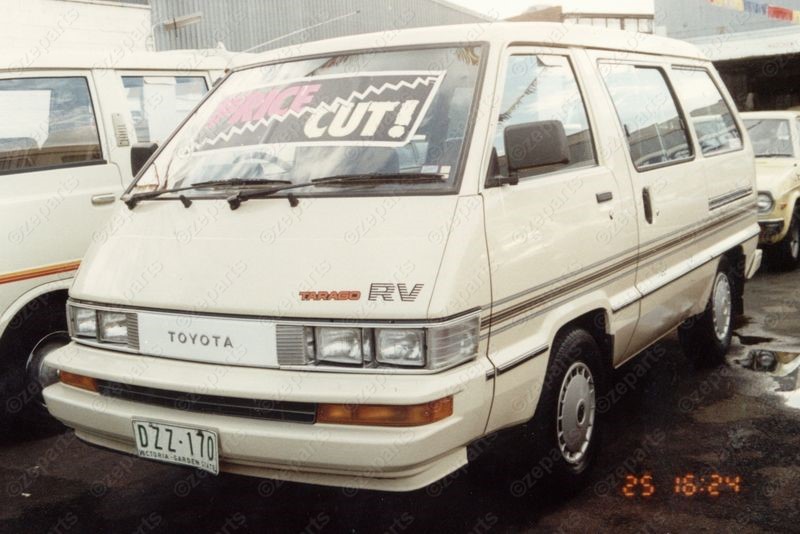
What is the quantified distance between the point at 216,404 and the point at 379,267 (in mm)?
744

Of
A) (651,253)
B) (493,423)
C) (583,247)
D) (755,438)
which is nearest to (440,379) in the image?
(493,423)

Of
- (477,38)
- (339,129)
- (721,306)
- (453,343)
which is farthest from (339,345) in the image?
(721,306)

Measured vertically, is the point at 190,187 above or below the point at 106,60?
below

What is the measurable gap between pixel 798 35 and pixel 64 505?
629 inches

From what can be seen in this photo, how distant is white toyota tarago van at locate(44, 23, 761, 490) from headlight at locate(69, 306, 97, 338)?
0.04 ft

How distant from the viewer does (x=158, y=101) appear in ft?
18.0

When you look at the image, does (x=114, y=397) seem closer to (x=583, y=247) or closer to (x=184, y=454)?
(x=184, y=454)

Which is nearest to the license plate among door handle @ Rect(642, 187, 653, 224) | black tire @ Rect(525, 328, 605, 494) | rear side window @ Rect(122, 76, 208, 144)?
black tire @ Rect(525, 328, 605, 494)

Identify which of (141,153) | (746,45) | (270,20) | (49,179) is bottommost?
(49,179)

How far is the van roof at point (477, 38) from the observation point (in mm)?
3564

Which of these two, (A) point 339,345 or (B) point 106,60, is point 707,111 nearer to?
(A) point 339,345

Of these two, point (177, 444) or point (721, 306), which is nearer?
point (177, 444)

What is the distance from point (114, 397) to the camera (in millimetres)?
3238

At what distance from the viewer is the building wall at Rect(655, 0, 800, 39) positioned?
16906 millimetres
